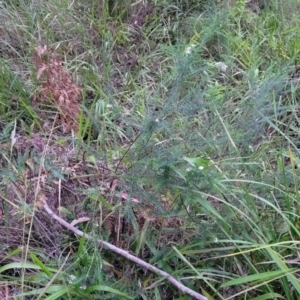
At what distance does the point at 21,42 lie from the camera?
2.51m

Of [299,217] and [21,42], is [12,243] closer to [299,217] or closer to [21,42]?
[299,217]

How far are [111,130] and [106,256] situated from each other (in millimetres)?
639

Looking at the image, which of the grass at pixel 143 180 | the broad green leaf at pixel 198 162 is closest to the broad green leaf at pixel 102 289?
the grass at pixel 143 180

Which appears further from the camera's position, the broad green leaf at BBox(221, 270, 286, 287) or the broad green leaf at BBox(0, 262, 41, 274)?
the broad green leaf at BBox(0, 262, 41, 274)

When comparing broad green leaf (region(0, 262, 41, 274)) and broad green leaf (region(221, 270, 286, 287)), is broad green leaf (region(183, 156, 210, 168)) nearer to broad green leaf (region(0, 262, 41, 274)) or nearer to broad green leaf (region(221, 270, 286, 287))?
broad green leaf (region(221, 270, 286, 287))

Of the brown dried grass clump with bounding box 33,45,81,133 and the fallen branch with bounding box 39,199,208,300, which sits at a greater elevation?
the fallen branch with bounding box 39,199,208,300

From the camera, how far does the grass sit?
1.61 meters

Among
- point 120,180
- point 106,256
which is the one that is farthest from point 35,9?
point 106,256

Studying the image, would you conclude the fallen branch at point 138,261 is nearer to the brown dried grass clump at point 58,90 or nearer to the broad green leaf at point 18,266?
the broad green leaf at point 18,266

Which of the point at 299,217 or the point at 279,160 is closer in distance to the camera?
the point at 299,217

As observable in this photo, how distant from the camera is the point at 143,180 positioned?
1608mm

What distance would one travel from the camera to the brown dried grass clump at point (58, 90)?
2244 millimetres

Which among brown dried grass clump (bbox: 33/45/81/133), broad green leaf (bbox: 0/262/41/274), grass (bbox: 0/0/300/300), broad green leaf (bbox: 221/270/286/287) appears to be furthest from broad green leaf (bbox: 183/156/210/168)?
brown dried grass clump (bbox: 33/45/81/133)

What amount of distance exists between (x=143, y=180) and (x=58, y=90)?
801 mm
